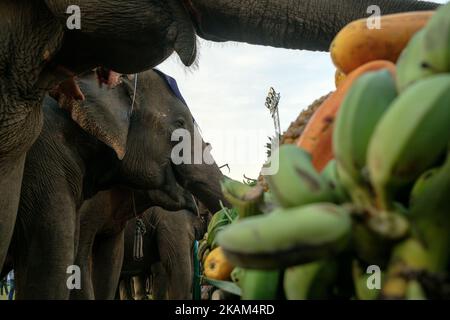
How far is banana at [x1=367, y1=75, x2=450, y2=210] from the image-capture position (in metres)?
0.56

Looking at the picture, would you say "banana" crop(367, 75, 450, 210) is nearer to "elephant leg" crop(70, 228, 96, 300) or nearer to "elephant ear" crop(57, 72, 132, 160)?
"elephant ear" crop(57, 72, 132, 160)

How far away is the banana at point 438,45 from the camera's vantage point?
1.97 feet

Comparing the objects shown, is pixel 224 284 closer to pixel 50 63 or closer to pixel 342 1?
pixel 342 1

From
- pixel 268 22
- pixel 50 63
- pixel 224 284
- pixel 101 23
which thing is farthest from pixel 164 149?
pixel 224 284

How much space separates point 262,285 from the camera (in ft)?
2.38

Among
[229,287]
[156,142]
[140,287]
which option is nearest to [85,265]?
[156,142]

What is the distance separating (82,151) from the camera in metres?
3.56

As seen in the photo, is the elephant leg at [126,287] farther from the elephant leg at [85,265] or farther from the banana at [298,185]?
the banana at [298,185]

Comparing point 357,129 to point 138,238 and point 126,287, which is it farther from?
point 126,287

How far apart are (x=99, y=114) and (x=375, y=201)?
2.89m

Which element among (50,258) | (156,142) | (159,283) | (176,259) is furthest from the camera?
(159,283)

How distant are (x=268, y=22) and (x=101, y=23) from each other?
572 millimetres

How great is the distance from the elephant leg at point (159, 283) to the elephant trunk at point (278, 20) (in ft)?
15.5

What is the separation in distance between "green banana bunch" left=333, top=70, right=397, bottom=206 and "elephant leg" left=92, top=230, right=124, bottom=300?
407cm
